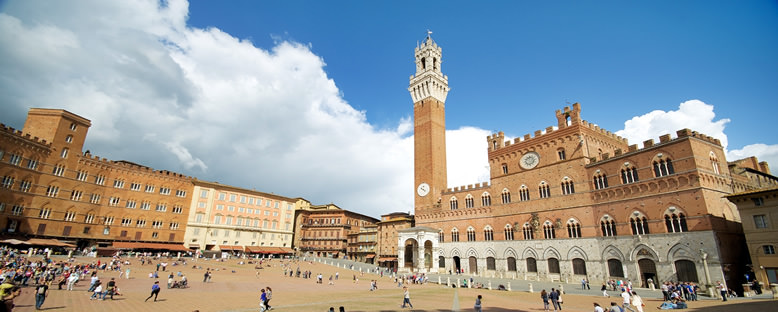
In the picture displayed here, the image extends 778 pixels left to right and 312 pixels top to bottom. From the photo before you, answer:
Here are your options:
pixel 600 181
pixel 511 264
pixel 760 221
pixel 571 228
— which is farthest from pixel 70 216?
pixel 760 221

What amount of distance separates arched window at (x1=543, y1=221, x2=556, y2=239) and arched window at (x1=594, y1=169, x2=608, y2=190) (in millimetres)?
6645

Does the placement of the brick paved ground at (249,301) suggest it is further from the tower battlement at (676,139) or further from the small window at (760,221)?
the tower battlement at (676,139)

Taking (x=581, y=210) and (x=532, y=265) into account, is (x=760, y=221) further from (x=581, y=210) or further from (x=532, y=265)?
(x=532, y=265)

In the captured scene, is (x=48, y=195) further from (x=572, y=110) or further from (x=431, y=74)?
(x=572, y=110)

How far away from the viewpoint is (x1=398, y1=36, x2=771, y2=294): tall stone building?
30203mm

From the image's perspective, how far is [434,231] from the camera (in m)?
53.3

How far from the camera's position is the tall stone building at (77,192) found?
4347cm

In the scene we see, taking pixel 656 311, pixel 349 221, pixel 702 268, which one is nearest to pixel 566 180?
pixel 702 268

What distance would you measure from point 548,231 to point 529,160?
9070 mm

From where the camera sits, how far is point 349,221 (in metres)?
77.8

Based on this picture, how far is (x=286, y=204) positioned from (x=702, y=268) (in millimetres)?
66167

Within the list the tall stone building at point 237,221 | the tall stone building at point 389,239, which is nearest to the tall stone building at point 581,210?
the tall stone building at point 389,239

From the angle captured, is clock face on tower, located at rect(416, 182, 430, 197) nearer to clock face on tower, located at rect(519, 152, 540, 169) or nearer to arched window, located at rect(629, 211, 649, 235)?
clock face on tower, located at rect(519, 152, 540, 169)

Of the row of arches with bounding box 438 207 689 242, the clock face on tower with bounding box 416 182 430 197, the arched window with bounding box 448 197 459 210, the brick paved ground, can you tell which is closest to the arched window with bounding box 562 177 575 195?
the row of arches with bounding box 438 207 689 242
